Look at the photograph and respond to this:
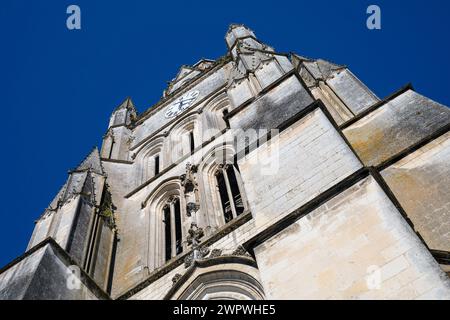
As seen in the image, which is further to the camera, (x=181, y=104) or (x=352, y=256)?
(x=181, y=104)

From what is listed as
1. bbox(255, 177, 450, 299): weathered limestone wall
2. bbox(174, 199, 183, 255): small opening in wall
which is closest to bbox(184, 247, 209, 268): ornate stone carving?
bbox(174, 199, 183, 255): small opening in wall

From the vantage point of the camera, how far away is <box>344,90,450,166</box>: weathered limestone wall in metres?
9.06

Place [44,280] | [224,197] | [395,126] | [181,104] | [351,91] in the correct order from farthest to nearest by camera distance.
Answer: [181,104], [351,91], [224,197], [395,126], [44,280]

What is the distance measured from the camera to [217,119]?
17375 millimetres

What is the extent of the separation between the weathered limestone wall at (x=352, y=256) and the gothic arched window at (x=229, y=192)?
5.82 metres

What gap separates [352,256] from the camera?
5.04 metres

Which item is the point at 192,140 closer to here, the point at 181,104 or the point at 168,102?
the point at 181,104

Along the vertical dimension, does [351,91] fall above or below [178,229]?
above

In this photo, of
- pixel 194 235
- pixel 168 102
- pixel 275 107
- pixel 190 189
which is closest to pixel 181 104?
pixel 168 102

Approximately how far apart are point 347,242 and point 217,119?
488 inches

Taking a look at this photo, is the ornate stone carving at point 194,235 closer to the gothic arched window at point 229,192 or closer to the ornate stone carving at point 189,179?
the gothic arched window at point 229,192

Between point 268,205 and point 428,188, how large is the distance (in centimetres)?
255

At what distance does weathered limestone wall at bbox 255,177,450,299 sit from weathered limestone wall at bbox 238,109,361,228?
1.57ft
